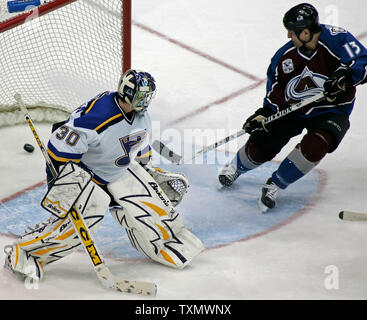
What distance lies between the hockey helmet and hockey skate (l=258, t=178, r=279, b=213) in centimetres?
74

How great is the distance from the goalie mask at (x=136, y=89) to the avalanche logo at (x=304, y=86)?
35.7 inches

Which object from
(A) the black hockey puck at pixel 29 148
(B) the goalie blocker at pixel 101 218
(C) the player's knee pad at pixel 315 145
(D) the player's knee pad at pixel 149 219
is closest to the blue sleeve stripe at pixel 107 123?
(B) the goalie blocker at pixel 101 218

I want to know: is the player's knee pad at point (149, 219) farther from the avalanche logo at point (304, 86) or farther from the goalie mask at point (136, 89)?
the avalanche logo at point (304, 86)

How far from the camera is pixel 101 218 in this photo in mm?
3146

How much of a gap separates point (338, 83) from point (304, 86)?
250mm

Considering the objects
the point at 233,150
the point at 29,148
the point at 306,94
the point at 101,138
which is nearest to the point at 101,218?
the point at 101,138

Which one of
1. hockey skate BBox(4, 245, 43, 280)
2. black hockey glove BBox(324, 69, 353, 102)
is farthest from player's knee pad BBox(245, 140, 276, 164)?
hockey skate BBox(4, 245, 43, 280)

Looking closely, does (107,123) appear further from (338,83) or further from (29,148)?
(29,148)

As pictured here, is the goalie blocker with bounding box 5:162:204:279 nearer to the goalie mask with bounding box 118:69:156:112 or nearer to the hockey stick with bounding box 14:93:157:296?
the hockey stick with bounding box 14:93:157:296

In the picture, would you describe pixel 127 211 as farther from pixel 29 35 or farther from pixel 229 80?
pixel 229 80

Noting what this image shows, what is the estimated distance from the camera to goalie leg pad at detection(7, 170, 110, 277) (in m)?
3.09

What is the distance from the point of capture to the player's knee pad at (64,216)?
9.80ft
